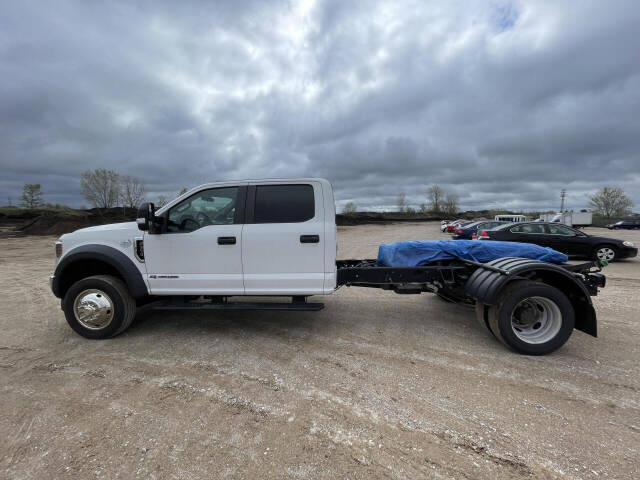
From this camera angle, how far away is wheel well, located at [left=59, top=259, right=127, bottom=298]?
401 centimetres

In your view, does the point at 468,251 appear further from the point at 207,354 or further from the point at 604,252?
the point at 604,252

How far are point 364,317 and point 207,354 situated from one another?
93.1 inches

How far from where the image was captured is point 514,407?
8.22ft

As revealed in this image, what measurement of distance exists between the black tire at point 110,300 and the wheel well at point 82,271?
15 centimetres

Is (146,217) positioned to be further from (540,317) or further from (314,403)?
(540,317)

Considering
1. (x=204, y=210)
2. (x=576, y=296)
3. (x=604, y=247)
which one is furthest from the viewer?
(x=604, y=247)

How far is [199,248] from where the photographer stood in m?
3.72


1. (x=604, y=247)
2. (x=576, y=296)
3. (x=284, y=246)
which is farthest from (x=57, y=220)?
(x=604, y=247)

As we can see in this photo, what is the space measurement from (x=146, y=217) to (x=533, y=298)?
4587 mm

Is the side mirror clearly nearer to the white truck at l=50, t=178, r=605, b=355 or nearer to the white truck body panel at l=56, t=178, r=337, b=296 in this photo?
the white truck at l=50, t=178, r=605, b=355

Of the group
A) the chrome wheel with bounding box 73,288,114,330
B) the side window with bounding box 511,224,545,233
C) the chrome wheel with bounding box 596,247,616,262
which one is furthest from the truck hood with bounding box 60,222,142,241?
the chrome wheel with bounding box 596,247,616,262

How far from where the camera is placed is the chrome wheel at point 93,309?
150 inches

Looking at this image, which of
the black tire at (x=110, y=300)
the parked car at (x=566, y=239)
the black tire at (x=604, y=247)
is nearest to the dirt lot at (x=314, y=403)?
the black tire at (x=110, y=300)

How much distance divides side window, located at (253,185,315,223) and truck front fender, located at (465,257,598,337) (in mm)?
2180
